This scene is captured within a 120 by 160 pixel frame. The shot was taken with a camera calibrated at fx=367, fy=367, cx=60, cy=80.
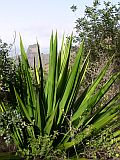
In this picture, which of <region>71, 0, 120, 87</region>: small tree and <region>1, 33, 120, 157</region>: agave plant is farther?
<region>71, 0, 120, 87</region>: small tree

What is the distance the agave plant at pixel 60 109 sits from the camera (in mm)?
4125

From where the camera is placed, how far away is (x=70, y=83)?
440 centimetres

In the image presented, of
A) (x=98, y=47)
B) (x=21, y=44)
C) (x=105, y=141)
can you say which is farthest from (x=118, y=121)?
(x=98, y=47)

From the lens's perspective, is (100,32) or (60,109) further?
(100,32)

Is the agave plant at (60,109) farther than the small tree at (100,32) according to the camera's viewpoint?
No

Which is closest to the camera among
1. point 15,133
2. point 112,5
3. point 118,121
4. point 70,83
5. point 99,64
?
point 15,133

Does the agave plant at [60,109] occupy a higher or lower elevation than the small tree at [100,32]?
lower

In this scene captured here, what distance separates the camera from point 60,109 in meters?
4.30

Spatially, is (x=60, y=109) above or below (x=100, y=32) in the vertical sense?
below

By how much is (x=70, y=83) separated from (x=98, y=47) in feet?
14.4

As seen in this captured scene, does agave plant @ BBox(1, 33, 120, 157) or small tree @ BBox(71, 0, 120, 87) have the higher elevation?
small tree @ BBox(71, 0, 120, 87)

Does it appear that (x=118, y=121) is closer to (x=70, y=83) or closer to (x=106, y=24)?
(x=70, y=83)

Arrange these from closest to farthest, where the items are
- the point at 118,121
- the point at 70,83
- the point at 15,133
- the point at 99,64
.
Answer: the point at 15,133 < the point at 70,83 < the point at 118,121 < the point at 99,64

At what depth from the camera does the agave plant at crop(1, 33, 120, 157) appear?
13.5ft
